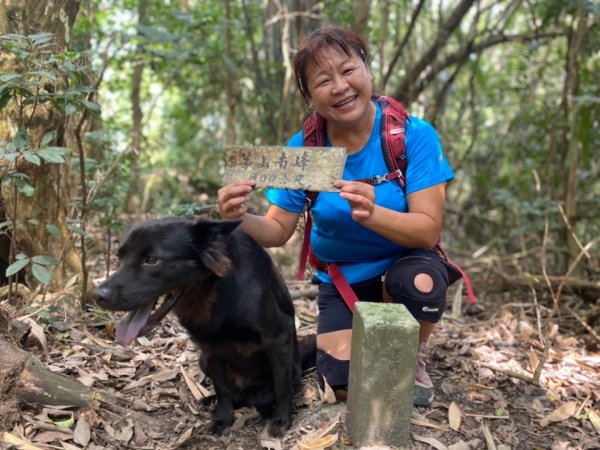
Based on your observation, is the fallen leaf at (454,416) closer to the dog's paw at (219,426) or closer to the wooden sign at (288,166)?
the dog's paw at (219,426)

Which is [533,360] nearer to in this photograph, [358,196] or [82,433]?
[358,196]

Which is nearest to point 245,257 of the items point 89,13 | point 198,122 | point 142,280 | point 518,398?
point 142,280

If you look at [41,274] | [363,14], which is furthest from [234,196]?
[363,14]

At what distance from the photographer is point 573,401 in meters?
3.30

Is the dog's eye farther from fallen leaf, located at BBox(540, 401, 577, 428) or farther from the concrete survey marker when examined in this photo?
fallen leaf, located at BBox(540, 401, 577, 428)

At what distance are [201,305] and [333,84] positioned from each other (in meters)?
1.37

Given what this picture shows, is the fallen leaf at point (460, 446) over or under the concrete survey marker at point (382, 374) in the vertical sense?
under

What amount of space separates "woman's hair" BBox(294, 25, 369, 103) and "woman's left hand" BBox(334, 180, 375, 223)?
80 cm

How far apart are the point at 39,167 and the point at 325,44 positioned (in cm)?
205

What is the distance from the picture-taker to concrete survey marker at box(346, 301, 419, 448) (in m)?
2.27

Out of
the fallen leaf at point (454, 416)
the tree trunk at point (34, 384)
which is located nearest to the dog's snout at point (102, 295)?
the tree trunk at point (34, 384)

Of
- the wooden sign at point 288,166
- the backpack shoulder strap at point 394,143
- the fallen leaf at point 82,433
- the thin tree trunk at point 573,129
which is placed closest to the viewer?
the fallen leaf at point 82,433

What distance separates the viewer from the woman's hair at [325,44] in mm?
2861

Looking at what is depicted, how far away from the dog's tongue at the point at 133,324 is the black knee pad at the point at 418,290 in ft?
→ 4.38
